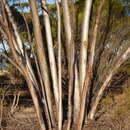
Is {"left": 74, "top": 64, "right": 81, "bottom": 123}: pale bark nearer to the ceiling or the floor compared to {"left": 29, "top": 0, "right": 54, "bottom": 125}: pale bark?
nearer to the floor

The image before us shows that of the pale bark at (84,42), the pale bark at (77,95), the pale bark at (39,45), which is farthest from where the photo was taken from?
the pale bark at (84,42)

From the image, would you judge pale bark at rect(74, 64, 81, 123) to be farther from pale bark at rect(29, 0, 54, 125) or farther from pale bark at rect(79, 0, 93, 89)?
pale bark at rect(29, 0, 54, 125)

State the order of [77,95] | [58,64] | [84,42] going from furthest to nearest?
[84,42] < [77,95] < [58,64]

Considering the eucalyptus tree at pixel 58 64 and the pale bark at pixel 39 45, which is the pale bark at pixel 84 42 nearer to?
the eucalyptus tree at pixel 58 64

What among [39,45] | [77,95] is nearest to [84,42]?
[39,45]

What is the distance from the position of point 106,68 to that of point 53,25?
203cm

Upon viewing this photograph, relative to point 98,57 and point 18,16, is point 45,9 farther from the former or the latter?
point 18,16

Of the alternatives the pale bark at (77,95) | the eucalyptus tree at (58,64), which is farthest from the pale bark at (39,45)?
the pale bark at (77,95)

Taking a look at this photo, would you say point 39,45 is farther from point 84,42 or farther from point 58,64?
point 84,42

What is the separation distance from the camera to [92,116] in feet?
17.5

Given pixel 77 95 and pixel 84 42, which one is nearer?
pixel 77 95

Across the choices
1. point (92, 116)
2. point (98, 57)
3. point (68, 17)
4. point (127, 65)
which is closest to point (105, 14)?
point (98, 57)

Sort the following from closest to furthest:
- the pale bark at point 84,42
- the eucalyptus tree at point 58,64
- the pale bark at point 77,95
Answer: the eucalyptus tree at point 58,64 → the pale bark at point 77,95 → the pale bark at point 84,42

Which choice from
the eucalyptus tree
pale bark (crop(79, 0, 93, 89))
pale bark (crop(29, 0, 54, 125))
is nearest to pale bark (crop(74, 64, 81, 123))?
the eucalyptus tree
